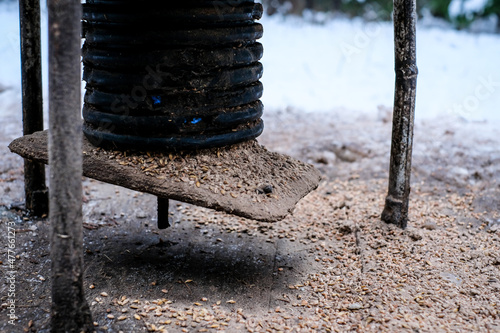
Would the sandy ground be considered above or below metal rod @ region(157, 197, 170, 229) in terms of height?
below

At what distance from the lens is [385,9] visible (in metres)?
9.83

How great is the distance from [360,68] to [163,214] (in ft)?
18.8

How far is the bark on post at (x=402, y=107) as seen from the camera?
3.39m

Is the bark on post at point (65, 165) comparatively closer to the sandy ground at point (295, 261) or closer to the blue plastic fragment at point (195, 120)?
the sandy ground at point (295, 261)

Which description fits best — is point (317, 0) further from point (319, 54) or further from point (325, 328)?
point (325, 328)

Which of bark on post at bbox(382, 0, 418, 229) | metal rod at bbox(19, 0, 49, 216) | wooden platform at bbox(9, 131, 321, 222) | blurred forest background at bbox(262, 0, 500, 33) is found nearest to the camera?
wooden platform at bbox(9, 131, 321, 222)

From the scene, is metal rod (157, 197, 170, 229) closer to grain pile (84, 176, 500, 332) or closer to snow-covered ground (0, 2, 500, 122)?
grain pile (84, 176, 500, 332)

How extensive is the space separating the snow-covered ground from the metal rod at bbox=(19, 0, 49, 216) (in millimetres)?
3258

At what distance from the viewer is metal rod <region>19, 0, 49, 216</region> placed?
11.6 feet

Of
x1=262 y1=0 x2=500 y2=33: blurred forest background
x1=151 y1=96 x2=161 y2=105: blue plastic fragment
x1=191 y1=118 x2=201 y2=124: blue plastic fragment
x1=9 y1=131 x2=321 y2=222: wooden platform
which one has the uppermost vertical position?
x1=262 y1=0 x2=500 y2=33: blurred forest background

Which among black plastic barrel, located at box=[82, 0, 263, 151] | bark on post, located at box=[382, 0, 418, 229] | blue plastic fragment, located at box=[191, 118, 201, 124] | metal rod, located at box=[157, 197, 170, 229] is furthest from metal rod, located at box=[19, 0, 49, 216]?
bark on post, located at box=[382, 0, 418, 229]

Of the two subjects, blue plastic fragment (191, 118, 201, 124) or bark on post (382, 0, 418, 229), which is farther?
bark on post (382, 0, 418, 229)

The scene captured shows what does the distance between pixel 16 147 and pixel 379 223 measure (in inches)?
91.5

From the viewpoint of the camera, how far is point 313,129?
6109 millimetres
